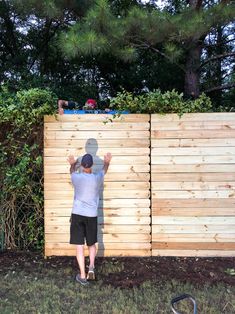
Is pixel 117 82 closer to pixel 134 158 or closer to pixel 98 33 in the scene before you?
pixel 98 33

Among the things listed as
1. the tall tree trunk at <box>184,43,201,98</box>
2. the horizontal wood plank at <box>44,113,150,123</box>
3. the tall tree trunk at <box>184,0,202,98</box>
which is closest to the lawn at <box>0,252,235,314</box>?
the horizontal wood plank at <box>44,113,150,123</box>

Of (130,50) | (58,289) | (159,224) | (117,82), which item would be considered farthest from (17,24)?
(58,289)

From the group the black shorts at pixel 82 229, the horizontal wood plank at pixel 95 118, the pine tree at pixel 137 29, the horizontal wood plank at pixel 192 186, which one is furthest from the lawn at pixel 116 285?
the pine tree at pixel 137 29

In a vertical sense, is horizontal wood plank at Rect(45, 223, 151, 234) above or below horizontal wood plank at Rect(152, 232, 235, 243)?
above

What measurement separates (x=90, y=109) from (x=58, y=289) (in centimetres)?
300

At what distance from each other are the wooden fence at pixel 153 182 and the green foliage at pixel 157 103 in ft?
0.45

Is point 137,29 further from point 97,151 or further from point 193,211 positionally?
point 193,211

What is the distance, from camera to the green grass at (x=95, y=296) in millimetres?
4363

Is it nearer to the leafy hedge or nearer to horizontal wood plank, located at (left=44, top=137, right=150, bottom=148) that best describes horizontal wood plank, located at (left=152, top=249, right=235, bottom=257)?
horizontal wood plank, located at (left=44, top=137, right=150, bottom=148)

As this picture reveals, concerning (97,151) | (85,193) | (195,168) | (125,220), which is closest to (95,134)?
(97,151)

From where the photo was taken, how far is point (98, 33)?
6684 mm

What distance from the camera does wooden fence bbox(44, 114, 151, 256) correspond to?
624 cm

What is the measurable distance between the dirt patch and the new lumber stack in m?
0.23

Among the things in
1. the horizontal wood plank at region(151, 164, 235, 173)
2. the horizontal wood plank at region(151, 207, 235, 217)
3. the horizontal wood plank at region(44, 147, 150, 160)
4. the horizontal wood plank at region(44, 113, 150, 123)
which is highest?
the horizontal wood plank at region(44, 113, 150, 123)
